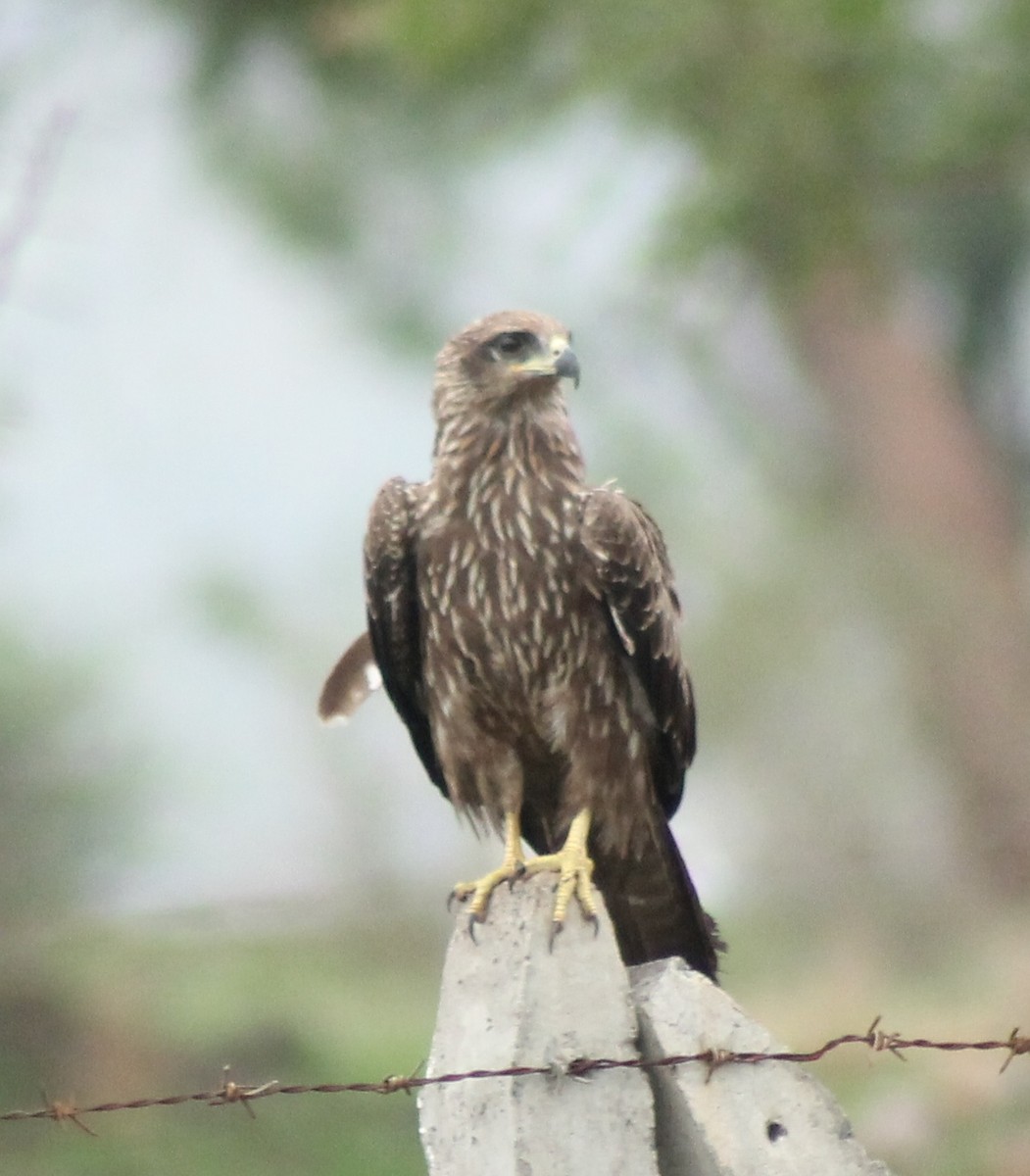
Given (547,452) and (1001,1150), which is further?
(1001,1150)

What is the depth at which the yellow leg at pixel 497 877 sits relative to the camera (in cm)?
228

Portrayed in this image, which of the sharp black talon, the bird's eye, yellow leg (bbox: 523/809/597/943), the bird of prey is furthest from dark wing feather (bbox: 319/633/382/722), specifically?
the sharp black talon

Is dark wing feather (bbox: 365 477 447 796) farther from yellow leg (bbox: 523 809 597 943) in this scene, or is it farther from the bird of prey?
yellow leg (bbox: 523 809 597 943)

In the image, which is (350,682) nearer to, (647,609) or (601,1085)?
(647,609)

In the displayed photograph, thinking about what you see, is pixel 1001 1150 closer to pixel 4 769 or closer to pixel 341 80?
pixel 4 769

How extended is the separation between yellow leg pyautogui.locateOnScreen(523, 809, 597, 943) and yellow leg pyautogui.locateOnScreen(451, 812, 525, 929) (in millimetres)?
37

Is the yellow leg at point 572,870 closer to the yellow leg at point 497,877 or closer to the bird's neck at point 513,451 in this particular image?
the yellow leg at point 497,877

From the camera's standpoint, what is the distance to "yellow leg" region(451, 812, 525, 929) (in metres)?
2.28

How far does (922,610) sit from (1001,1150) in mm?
2431

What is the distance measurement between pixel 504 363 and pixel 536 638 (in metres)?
0.49

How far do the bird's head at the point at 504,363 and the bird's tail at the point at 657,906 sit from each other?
0.77 m

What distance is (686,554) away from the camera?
746 cm

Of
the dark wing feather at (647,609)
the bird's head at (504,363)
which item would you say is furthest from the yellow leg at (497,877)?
the bird's head at (504,363)

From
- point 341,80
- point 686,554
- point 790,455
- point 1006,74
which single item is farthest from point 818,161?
point 341,80
